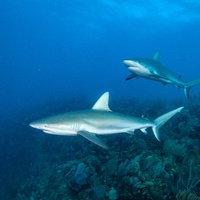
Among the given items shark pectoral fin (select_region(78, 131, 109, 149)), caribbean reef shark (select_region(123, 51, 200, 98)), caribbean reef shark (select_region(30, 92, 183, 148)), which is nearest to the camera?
shark pectoral fin (select_region(78, 131, 109, 149))

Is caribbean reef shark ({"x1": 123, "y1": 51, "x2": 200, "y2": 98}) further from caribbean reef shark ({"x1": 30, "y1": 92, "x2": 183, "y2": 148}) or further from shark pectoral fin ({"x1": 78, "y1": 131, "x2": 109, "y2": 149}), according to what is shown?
shark pectoral fin ({"x1": 78, "y1": 131, "x2": 109, "y2": 149})

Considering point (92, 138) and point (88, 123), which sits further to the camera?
point (88, 123)

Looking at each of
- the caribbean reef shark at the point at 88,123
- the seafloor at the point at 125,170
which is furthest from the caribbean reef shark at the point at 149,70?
the caribbean reef shark at the point at 88,123

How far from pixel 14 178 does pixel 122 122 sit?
38.0 feet

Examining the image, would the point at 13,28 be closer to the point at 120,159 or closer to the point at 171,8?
the point at 171,8

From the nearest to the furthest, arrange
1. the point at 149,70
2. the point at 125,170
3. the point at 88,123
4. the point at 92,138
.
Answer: the point at 92,138
the point at 88,123
the point at 125,170
the point at 149,70

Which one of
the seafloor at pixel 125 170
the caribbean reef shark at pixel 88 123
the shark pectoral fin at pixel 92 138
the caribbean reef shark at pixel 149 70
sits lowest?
the seafloor at pixel 125 170

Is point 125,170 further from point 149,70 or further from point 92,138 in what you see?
point 149,70

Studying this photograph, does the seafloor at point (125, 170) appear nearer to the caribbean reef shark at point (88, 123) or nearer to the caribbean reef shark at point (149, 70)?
the caribbean reef shark at point (88, 123)

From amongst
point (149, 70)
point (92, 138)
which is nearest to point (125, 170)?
point (92, 138)

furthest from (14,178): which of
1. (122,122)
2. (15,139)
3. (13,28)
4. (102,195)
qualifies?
(13,28)

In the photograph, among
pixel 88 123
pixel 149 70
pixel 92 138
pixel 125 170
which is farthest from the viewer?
pixel 149 70

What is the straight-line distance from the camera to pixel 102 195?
5.75 meters

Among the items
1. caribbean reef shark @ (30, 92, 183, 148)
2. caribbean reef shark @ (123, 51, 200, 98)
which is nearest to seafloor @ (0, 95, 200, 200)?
caribbean reef shark @ (30, 92, 183, 148)
